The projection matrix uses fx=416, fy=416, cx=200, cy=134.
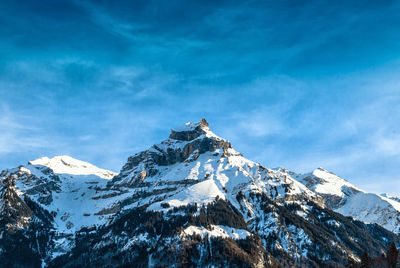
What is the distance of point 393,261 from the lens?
19962cm
